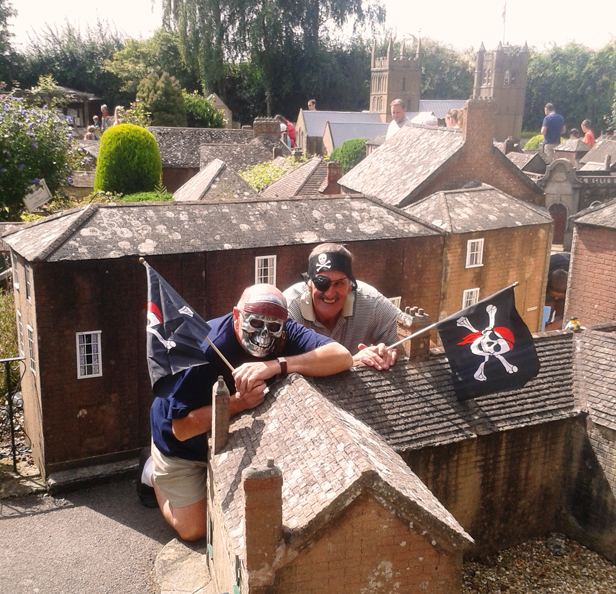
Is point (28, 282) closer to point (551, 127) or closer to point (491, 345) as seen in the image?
point (491, 345)

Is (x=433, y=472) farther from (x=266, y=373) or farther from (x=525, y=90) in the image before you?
(x=525, y=90)

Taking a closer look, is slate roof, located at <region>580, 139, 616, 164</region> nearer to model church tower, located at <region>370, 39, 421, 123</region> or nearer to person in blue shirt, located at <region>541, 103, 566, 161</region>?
person in blue shirt, located at <region>541, 103, 566, 161</region>

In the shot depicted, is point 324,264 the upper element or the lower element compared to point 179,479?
upper

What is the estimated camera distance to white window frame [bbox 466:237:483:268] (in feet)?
57.4

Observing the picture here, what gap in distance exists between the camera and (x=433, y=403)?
1000 cm

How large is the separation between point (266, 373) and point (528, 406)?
6.17 metres

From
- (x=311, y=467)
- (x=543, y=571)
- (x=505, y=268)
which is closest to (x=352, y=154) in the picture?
(x=505, y=268)

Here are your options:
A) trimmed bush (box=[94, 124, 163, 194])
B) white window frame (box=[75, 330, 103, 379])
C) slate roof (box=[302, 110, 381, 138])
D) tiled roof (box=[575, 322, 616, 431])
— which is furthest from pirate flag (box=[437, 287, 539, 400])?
slate roof (box=[302, 110, 381, 138])

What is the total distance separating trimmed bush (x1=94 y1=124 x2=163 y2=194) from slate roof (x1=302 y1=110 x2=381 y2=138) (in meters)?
38.5

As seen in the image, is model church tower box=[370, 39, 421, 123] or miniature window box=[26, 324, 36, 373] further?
model church tower box=[370, 39, 421, 123]

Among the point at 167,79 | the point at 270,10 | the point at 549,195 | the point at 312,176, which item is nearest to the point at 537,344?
the point at 312,176

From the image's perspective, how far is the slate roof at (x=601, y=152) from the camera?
152 feet

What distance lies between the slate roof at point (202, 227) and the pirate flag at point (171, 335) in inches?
206

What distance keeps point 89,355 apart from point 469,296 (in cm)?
1022
